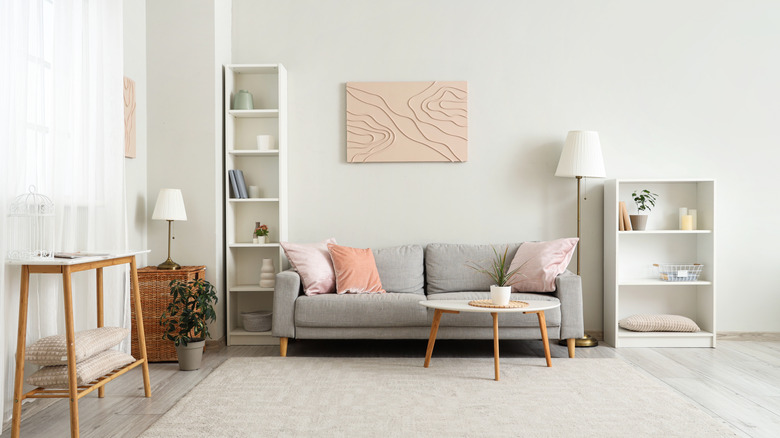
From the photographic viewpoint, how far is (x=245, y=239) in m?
4.94

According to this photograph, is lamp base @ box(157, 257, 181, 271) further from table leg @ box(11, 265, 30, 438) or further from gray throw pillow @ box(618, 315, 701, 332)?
gray throw pillow @ box(618, 315, 701, 332)

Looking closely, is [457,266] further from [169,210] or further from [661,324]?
[169,210]

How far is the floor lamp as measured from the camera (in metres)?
4.50

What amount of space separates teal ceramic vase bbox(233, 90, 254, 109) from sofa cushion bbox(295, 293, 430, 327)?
5.49 feet

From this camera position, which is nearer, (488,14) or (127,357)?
(127,357)

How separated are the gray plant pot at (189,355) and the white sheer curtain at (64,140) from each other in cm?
37

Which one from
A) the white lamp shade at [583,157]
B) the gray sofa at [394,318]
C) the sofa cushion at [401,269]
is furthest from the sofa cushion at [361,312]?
the white lamp shade at [583,157]

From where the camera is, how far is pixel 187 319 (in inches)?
150

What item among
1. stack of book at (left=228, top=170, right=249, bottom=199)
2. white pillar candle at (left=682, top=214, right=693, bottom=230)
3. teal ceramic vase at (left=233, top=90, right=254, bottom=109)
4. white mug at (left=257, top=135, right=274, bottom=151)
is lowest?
white pillar candle at (left=682, top=214, right=693, bottom=230)

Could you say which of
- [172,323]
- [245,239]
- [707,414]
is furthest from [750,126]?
[172,323]

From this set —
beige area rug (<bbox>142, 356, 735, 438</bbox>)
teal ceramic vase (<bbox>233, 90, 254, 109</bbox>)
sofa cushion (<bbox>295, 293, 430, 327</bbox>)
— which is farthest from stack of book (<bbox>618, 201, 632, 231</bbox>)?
teal ceramic vase (<bbox>233, 90, 254, 109</bbox>)

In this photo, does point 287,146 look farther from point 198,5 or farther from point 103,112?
point 103,112

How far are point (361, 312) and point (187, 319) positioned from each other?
3.74 ft

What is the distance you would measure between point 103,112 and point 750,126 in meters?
4.80
